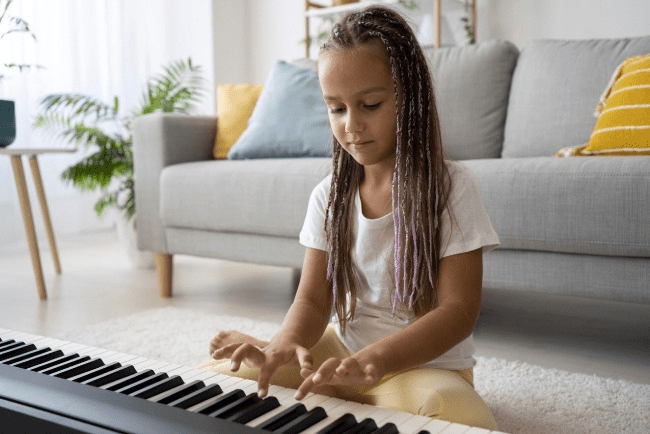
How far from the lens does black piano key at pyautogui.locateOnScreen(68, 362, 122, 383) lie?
67 centimetres

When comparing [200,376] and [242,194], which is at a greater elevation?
[200,376]

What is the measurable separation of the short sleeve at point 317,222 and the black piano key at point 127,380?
443 millimetres

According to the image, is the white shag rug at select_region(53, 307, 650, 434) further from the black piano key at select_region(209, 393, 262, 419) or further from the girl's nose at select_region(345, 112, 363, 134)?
the black piano key at select_region(209, 393, 262, 419)

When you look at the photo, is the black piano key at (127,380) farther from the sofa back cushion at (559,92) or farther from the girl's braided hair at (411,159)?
the sofa back cushion at (559,92)

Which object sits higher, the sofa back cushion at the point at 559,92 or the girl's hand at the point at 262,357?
the sofa back cushion at the point at 559,92

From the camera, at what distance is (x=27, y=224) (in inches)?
99.7

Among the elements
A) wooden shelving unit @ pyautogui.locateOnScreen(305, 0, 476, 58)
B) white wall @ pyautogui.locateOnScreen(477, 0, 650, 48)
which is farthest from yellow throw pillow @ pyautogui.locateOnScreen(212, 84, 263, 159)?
white wall @ pyautogui.locateOnScreen(477, 0, 650, 48)

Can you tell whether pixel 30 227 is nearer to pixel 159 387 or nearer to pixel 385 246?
pixel 385 246

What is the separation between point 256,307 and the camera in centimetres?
233

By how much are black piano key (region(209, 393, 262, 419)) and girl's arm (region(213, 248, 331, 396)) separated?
0.05 meters

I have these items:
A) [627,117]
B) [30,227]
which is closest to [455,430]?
[627,117]

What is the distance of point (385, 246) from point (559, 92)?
1494 millimetres

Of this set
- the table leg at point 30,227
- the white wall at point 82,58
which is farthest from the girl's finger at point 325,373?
the white wall at point 82,58

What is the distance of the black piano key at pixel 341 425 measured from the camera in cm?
56
